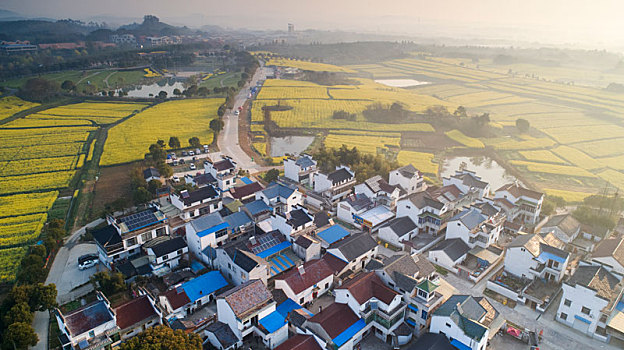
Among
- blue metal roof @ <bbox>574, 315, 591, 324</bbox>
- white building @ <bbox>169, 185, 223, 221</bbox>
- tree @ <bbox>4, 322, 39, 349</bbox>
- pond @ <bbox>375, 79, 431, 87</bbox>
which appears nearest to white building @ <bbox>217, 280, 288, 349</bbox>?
tree @ <bbox>4, 322, 39, 349</bbox>

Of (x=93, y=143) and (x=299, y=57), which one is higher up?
(x=299, y=57)

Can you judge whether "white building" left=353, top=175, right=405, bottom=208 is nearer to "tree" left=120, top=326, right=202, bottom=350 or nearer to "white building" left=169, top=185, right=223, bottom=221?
"white building" left=169, top=185, right=223, bottom=221

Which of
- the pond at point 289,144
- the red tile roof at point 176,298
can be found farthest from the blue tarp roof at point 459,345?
the pond at point 289,144

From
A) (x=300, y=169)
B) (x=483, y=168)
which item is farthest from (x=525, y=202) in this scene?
(x=300, y=169)

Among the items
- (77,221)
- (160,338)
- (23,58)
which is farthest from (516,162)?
(23,58)

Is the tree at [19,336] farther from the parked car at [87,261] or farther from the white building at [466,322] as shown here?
the white building at [466,322]

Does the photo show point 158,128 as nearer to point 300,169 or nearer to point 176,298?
point 300,169

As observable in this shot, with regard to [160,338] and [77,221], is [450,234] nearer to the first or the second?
[160,338]
